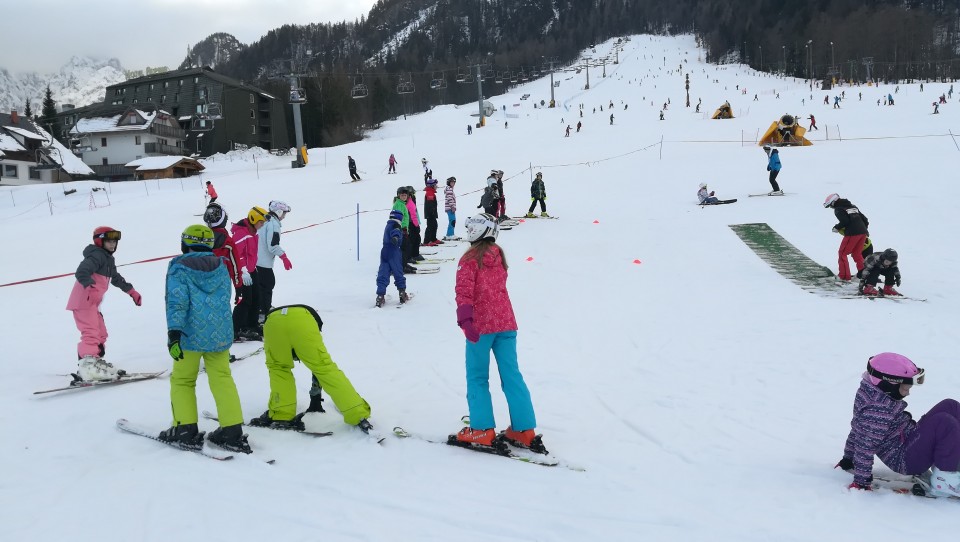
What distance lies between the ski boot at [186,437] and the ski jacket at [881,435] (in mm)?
4759

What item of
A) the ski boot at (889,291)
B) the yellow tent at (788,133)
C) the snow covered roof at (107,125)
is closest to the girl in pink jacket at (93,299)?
the ski boot at (889,291)

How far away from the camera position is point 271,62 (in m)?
138

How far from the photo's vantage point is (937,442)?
387cm

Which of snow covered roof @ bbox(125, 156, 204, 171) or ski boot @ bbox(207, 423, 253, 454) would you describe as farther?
snow covered roof @ bbox(125, 156, 204, 171)

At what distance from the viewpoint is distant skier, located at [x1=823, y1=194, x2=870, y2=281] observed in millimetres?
10242

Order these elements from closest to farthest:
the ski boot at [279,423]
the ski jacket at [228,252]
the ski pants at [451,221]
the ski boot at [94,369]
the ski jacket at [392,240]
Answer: the ski boot at [279,423] < the ski boot at [94,369] < the ski jacket at [228,252] < the ski jacket at [392,240] < the ski pants at [451,221]

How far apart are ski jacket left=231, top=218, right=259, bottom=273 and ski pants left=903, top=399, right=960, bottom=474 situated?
275 inches

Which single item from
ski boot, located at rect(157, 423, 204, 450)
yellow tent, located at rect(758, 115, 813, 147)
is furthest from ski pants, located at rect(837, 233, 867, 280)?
yellow tent, located at rect(758, 115, 813, 147)

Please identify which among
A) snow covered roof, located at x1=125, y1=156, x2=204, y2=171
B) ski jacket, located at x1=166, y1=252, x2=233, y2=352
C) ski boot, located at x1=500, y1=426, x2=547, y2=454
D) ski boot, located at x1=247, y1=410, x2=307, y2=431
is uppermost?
snow covered roof, located at x1=125, y1=156, x2=204, y2=171

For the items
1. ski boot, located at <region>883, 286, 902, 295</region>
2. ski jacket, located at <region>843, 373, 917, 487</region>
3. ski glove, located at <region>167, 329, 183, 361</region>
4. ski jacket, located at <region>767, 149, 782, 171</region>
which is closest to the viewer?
ski jacket, located at <region>843, 373, 917, 487</region>

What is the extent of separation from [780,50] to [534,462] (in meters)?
126

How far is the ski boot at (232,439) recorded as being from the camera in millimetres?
4488

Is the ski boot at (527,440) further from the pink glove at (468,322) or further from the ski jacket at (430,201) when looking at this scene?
the ski jacket at (430,201)

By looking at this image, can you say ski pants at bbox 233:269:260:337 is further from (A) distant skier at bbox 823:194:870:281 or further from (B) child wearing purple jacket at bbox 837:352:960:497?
(A) distant skier at bbox 823:194:870:281
